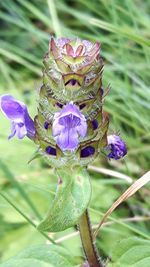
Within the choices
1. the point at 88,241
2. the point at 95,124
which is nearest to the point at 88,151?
the point at 95,124

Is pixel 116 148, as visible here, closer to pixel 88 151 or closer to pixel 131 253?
pixel 88 151

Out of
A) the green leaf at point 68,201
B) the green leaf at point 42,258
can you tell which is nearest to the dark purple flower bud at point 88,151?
the green leaf at point 68,201

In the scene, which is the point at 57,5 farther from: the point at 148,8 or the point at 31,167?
the point at 31,167

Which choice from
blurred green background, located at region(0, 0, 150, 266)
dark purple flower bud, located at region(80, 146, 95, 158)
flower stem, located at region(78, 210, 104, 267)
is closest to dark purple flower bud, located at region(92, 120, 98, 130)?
dark purple flower bud, located at region(80, 146, 95, 158)

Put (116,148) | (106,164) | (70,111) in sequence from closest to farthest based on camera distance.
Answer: (70,111) < (116,148) < (106,164)

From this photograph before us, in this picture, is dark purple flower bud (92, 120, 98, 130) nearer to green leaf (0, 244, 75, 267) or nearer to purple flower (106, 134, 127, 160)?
purple flower (106, 134, 127, 160)

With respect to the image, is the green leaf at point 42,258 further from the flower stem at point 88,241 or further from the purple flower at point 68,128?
the purple flower at point 68,128
